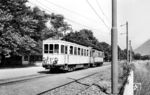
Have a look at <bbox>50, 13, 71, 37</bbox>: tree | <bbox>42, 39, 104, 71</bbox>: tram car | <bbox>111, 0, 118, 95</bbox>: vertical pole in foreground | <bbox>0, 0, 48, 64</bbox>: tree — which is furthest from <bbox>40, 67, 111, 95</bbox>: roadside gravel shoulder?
<bbox>50, 13, 71, 37</bbox>: tree

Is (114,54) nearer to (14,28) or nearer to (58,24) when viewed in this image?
(14,28)

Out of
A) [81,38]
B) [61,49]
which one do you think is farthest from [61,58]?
[81,38]

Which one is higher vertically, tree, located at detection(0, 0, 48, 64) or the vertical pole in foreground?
tree, located at detection(0, 0, 48, 64)

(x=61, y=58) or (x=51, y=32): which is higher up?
(x=51, y=32)

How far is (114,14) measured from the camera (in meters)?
7.80

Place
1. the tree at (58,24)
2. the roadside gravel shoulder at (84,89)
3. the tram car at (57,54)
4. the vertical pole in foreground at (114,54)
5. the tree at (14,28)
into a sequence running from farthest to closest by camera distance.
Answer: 1. the tree at (58,24)
2. the tree at (14,28)
3. the tram car at (57,54)
4. the roadside gravel shoulder at (84,89)
5. the vertical pole in foreground at (114,54)

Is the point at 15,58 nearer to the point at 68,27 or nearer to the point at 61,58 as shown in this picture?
the point at 61,58

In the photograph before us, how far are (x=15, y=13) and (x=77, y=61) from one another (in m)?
11.5

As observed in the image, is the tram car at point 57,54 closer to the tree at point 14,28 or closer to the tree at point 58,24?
the tree at point 14,28

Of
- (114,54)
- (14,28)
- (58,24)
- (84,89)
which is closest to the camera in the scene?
(114,54)

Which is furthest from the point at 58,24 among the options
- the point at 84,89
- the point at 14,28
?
the point at 84,89

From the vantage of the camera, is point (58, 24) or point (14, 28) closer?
point (14, 28)

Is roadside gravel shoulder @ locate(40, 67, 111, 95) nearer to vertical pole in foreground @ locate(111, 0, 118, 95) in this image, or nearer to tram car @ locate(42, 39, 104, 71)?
vertical pole in foreground @ locate(111, 0, 118, 95)

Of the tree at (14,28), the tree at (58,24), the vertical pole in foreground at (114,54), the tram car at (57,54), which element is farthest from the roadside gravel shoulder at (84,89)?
the tree at (58,24)
